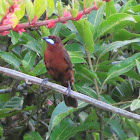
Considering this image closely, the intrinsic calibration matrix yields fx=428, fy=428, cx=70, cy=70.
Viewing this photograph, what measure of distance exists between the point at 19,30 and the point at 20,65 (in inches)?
35.4

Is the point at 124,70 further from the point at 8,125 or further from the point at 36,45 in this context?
the point at 8,125

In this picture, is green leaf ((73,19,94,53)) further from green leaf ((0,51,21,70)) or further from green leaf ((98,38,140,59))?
green leaf ((0,51,21,70))

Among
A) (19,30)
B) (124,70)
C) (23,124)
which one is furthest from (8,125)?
(19,30)

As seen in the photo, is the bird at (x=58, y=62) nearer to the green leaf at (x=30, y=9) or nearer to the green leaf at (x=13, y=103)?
the green leaf at (x=13, y=103)

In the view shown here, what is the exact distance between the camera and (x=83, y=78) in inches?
115

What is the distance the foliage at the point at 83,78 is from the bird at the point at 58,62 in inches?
2.0

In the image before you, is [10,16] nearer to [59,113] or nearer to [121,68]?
[59,113]

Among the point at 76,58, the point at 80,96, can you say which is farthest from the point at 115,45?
the point at 80,96

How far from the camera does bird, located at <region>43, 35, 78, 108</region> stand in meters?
2.97

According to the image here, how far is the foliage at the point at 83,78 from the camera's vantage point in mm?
2719

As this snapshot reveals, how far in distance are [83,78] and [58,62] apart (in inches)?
10.9

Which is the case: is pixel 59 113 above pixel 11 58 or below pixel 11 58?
below

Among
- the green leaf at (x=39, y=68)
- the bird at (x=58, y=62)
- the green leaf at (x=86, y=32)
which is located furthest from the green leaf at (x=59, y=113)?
the green leaf at (x=86, y=32)

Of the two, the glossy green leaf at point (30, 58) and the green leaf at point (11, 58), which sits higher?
the green leaf at point (11, 58)
